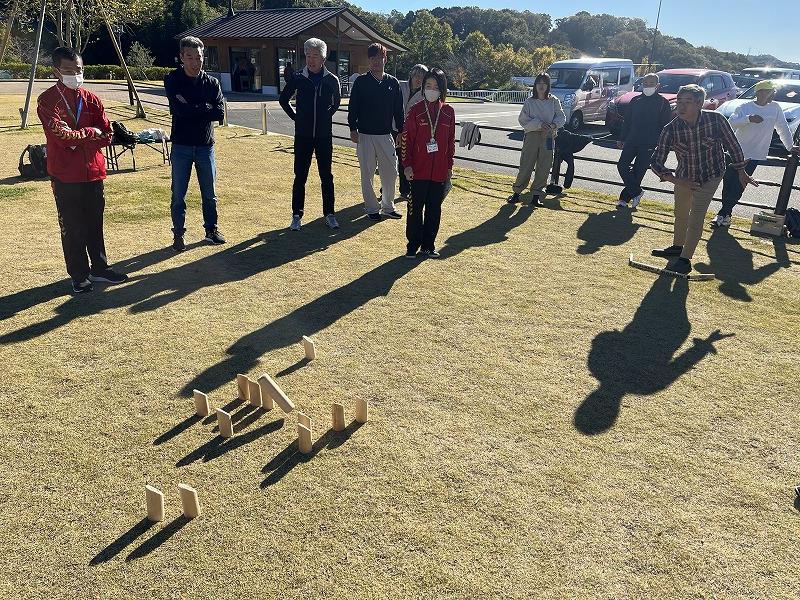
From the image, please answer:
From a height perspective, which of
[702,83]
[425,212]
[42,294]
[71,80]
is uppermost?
[702,83]

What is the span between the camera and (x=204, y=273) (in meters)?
6.29

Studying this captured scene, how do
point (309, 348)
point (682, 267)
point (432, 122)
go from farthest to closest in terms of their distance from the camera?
point (682, 267) < point (432, 122) < point (309, 348)

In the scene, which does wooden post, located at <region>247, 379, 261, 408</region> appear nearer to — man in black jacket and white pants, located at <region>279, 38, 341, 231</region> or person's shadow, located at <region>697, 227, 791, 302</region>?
man in black jacket and white pants, located at <region>279, 38, 341, 231</region>

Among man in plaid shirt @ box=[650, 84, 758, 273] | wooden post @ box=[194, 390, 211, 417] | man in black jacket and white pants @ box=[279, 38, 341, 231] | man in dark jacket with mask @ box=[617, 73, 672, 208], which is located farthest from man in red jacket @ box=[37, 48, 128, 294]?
man in dark jacket with mask @ box=[617, 73, 672, 208]

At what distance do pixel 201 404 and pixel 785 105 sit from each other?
17.7 m

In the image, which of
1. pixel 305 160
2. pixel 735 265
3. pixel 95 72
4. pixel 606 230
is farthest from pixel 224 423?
pixel 95 72

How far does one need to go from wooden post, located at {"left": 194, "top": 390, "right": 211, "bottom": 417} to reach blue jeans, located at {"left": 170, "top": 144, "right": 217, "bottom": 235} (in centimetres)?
362

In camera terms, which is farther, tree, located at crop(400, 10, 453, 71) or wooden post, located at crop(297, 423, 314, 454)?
tree, located at crop(400, 10, 453, 71)

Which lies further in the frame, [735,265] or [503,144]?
[503,144]

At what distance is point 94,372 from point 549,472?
3125 millimetres

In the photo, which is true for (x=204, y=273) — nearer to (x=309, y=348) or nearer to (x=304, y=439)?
(x=309, y=348)

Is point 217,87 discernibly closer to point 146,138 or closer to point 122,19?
point 146,138

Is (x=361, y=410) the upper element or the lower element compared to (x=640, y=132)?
lower

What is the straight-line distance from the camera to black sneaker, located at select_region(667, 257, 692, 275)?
21.6 ft
